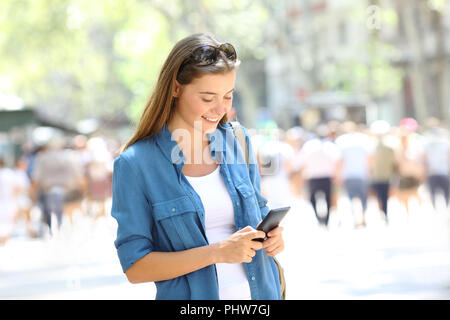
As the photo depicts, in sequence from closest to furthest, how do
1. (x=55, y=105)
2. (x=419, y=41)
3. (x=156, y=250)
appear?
1. (x=156, y=250)
2. (x=419, y=41)
3. (x=55, y=105)

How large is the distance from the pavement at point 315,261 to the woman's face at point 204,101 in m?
4.90

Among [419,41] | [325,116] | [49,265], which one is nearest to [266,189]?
[49,265]

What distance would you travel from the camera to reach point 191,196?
239 cm

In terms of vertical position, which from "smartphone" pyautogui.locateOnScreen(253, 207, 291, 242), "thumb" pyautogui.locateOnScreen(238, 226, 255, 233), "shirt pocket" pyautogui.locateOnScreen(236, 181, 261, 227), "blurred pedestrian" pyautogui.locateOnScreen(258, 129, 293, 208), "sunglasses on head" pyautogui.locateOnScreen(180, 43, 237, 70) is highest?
"blurred pedestrian" pyautogui.locateOnScreen(258, 129, 293, 208)

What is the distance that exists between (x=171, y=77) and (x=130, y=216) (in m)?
0.47

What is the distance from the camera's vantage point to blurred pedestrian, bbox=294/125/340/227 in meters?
12.1

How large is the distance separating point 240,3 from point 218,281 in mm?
25826

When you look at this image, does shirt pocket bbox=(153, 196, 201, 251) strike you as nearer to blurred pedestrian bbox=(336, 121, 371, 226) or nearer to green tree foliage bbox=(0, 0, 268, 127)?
blurred pedestrian bbox=(336, 121, 371, 226)

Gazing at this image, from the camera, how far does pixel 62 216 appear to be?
1334 centimetres

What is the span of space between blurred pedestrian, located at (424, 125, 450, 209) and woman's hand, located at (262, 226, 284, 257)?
35.2 feet

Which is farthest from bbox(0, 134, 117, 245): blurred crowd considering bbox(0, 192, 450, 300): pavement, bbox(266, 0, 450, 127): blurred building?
bbox(266, 0, 450, 127): blurred building

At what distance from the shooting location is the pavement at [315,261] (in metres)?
7.78

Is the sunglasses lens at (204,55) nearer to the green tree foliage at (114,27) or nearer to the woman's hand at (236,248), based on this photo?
the woman's hand at (236,248)

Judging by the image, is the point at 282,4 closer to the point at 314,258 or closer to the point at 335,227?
the point at 335,227
